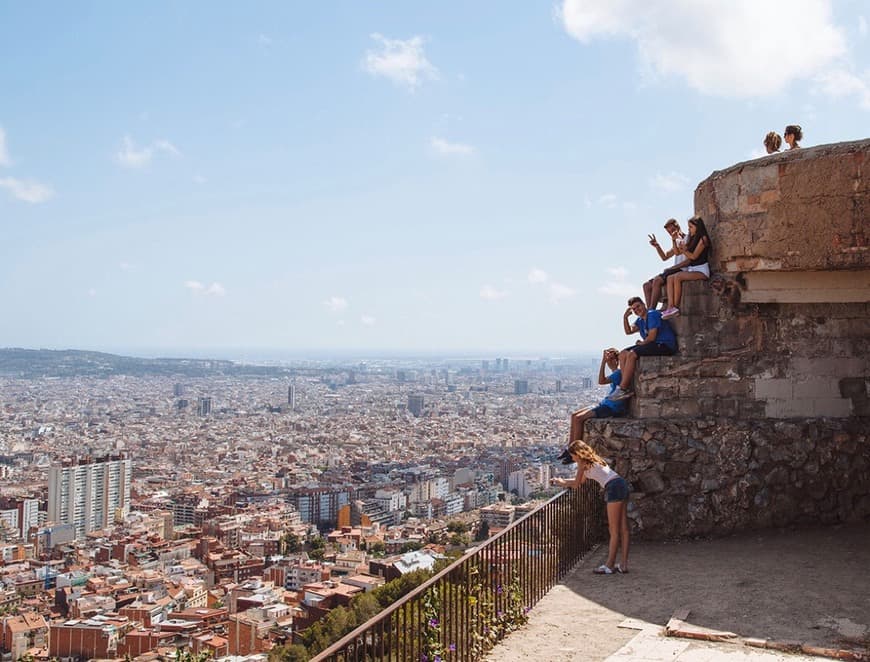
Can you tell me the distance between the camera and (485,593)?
496cm

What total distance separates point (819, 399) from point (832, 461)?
0.52 meters

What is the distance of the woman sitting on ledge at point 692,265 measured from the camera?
23.5ft

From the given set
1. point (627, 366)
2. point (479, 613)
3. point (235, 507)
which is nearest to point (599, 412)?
point (627, 366)

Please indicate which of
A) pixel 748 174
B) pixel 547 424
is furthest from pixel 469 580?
pixel 547 424

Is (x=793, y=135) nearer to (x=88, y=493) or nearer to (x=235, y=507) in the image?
(x=235, y=507)

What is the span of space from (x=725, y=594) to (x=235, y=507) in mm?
59618

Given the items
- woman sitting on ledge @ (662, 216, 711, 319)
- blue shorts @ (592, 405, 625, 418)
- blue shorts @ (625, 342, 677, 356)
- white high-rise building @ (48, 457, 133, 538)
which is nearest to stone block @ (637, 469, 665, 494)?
blue shorts @ (592, 405, 625, 418)

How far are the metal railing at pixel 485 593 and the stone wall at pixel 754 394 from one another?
71 cm

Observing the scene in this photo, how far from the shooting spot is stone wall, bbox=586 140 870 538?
689 centimetres

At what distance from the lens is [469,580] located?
15.7 ft

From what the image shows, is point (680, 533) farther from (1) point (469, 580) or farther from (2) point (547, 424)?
(2) point (547, 424)

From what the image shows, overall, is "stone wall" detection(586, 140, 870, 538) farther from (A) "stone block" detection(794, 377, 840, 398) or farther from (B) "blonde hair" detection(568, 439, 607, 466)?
(B) "blonde hair" detection(568, 439, 607, 466)

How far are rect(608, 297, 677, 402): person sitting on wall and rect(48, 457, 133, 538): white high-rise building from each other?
59969 mm

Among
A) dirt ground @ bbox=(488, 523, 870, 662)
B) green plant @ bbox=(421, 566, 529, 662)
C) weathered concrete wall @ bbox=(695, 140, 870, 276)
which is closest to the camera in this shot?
green plant @ bbox=(421, 566, 529, 662)
